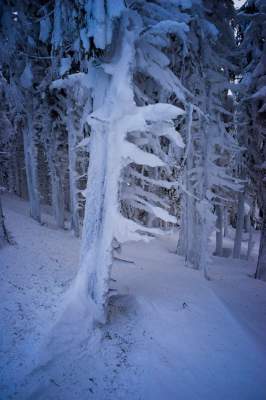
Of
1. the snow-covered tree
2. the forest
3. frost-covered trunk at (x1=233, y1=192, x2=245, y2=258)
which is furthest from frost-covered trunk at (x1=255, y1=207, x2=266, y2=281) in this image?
frost-covered trunk at (x1=233, y1=192, x2=245, y2=258)

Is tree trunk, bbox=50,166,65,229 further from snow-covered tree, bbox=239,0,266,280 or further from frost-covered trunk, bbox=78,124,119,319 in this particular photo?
frost-covered trunk, bbox=78,124,119,319

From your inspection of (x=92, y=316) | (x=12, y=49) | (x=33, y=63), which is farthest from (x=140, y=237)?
(x=33, y=63)

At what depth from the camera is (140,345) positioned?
15.6 feet

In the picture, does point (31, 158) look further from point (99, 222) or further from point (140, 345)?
point (140, 345)

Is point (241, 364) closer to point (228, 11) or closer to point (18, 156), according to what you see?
point (228, 11)

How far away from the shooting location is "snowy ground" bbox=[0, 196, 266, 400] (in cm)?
394

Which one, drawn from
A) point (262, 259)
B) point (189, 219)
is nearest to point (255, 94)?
point (189, 219)

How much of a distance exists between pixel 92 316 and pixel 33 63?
39.0ft

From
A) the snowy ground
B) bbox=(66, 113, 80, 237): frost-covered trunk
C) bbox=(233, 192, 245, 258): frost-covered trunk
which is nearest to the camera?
the snowy ground

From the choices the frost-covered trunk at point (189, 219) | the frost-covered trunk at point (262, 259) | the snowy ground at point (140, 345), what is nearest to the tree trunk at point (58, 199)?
the frost-covered trunk at point (189, 219)

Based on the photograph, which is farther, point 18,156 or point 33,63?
point 18,156

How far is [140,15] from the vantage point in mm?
5082

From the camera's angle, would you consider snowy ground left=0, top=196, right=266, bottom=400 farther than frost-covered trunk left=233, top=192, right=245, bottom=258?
No

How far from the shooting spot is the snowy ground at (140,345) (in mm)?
3939
